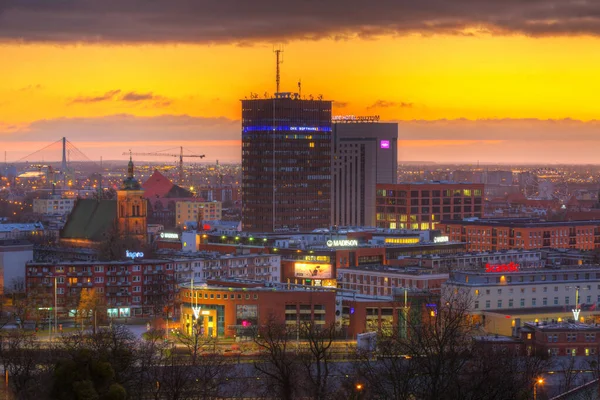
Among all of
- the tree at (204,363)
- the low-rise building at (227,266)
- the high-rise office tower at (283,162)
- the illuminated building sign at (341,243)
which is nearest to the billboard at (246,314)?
the tree at (204,363)

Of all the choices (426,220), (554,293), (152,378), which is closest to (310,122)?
(426,220)

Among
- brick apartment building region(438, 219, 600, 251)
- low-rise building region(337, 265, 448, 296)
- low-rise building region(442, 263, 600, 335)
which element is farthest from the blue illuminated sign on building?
low-rise building region(442, 263, 600, 335)

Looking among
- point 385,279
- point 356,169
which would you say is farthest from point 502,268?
point 356,169

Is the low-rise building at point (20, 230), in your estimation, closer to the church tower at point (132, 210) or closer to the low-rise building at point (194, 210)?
the church tower at point (132, 210)

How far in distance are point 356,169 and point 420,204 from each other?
912 centimetres

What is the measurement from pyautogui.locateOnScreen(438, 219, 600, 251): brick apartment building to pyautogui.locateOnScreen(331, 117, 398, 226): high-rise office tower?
53.7ft

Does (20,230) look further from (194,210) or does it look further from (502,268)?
(502,268)

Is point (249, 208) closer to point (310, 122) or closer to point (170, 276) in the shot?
point (310, 122)

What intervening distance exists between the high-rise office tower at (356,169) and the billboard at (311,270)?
40044 mm

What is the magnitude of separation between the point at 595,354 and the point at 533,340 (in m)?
2.13

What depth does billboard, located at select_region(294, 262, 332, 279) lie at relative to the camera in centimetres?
7456

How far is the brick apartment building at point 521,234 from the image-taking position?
94375mm

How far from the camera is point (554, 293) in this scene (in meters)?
61.3

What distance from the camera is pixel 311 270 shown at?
2953 inches
